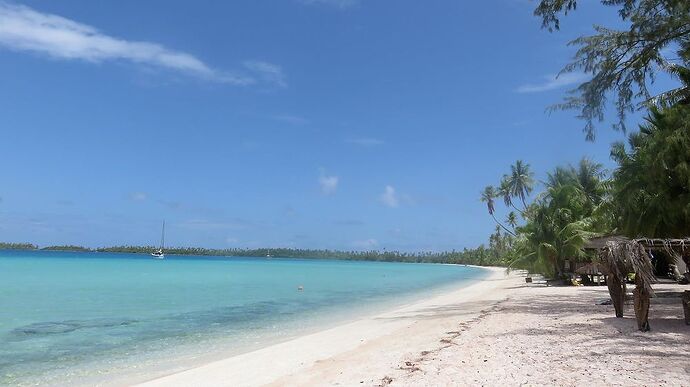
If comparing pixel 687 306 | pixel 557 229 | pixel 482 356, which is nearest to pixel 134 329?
pixel 482 356

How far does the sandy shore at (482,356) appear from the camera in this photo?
5941 millimetres

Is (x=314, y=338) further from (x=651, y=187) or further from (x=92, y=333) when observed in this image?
(x=651, y=187)

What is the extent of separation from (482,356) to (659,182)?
8764 millimetres

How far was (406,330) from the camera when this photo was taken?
1136 centimetres

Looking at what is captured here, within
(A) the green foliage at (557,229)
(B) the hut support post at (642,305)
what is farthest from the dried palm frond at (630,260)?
(A) the green foliage at (557,229)

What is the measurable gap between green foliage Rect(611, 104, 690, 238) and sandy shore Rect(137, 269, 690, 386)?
8.87 feet

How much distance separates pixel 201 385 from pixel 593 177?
34.2 m

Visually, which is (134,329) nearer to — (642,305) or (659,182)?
(642,305)

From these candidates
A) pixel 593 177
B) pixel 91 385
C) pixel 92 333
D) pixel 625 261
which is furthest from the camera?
pixel 593 177

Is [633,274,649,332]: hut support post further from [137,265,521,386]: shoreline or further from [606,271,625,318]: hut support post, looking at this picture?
[137,265,521,386]: shoreline

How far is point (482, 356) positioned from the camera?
7.16 metres

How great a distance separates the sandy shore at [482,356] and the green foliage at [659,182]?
2704 mm

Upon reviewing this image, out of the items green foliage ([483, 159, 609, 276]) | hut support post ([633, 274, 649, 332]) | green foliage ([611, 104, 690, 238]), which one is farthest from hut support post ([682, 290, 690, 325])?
green foliage ([483, 159, 609, 276])

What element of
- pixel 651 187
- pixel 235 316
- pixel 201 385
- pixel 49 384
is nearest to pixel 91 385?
pixel 49 384
